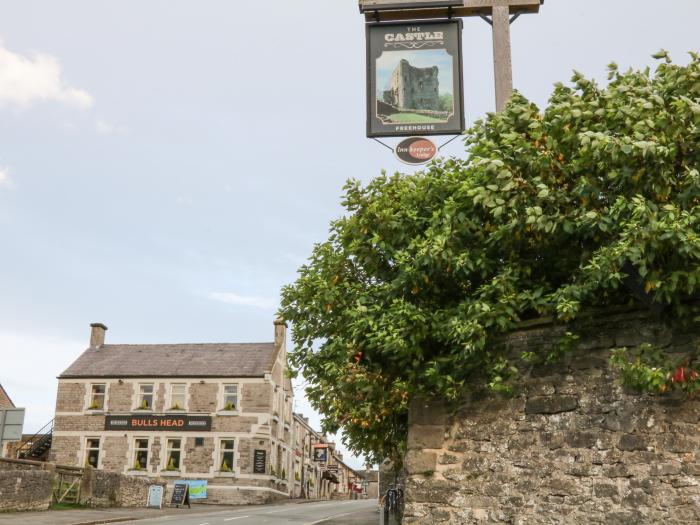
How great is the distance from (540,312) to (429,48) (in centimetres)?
528

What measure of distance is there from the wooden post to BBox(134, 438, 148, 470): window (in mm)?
38087

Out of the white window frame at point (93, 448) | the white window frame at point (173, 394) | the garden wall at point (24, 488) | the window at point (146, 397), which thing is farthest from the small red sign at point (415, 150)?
the white window frame at point (93, 448)

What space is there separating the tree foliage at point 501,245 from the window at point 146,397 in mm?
35458

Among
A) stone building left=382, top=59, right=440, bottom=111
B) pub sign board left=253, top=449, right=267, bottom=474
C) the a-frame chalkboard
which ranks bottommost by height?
the a-frame chalkboard

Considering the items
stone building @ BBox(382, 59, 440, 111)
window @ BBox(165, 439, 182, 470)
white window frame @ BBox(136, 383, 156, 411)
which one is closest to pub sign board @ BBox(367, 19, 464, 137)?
stone building @ BBox(382, 59, 440, 111)

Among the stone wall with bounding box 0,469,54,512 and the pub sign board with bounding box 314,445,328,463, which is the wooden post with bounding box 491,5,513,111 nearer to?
the stone wall with bounding box 0,469,54,512

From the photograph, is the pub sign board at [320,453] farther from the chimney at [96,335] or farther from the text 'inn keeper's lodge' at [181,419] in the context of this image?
the chimney at [96,335]

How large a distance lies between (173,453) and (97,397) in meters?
6.28

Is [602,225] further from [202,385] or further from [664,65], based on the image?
[202,385]

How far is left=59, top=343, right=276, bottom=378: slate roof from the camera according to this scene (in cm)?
4484

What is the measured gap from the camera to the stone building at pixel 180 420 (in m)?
42.7

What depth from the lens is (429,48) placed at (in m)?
12.1

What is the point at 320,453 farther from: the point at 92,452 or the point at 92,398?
the point at 92,398

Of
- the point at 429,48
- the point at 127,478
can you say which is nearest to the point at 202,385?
the point at 127,478
